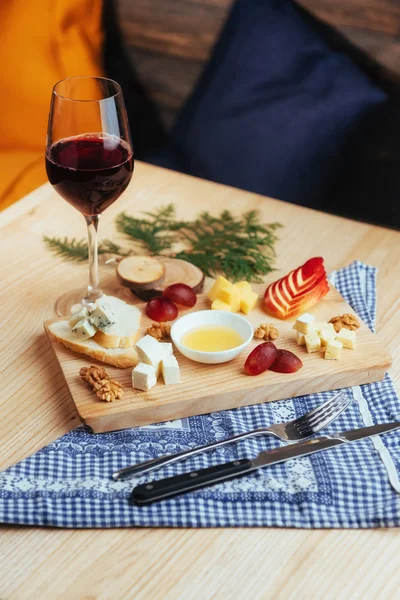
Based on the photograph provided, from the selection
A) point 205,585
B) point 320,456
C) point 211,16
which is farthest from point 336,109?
point 205,585

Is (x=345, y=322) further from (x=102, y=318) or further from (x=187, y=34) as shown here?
(x=187, y=34)

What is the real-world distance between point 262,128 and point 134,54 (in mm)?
798

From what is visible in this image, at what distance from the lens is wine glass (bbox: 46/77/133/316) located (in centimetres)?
114

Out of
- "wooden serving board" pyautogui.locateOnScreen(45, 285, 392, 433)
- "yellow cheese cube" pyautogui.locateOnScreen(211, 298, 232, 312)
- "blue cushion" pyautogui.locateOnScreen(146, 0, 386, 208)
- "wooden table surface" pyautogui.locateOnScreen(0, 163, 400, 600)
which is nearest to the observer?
"wooden table surface" pyautogui.locateOnScreen(0, 163, 400, 600)

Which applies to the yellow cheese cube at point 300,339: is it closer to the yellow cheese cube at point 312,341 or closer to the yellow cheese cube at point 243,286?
the yellow cheese cube at point 312,341

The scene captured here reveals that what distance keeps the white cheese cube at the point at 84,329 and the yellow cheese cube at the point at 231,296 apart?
0.82 feet

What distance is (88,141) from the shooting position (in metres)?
1.16

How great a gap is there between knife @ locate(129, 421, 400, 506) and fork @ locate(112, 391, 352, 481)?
2 cm

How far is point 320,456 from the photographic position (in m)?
→ 0.99

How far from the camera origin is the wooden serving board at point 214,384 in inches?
41.7

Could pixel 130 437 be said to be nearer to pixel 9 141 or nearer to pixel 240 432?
pixel 240 432

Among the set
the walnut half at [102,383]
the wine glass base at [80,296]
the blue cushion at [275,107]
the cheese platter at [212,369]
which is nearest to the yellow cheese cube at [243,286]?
the cheese platter at [212,369]

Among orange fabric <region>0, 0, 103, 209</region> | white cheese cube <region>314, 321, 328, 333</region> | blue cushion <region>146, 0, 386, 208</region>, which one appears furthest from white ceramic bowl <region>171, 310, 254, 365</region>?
orange fabric <region>0, 0, 103, 209</region>

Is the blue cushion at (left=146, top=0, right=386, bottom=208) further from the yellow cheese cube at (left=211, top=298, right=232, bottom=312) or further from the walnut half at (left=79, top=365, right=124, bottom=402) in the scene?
the walnut half at (left=79, top=365, right=124, bottom=402)
